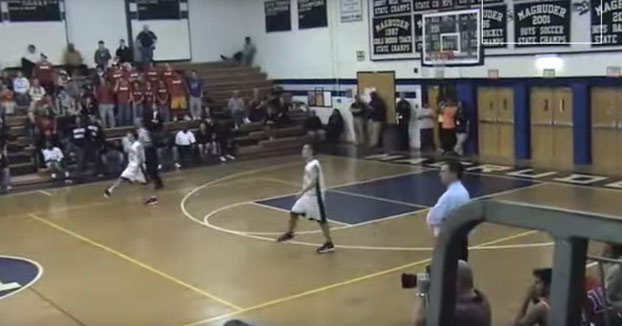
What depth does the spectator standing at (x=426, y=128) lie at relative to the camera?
24.7 m

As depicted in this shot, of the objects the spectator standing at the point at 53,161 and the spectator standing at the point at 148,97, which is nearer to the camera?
the spectator standing at the point at 53,161

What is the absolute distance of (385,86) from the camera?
2636cm

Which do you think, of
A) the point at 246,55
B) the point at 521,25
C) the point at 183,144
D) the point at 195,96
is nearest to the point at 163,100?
the point at 195,96

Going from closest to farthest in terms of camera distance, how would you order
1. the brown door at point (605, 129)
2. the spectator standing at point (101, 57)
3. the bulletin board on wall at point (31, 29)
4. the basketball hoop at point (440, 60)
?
the brown door at point (605, 129), the basketball hoop at point (440, 60), the bulletin board on wall at point (31, 29), the spectator standing at point (101, 57)

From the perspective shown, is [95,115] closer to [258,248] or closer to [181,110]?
[181,110]

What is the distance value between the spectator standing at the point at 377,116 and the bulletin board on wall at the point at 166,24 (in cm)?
834

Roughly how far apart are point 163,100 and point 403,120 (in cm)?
764

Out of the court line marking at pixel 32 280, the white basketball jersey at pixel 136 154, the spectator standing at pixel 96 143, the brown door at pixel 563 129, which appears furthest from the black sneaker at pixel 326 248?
the spectator standing at pixel 96 143

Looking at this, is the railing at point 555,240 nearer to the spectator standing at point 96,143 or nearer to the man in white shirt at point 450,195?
the man in white shirt at point 450,195

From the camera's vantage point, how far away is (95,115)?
24.7 metres

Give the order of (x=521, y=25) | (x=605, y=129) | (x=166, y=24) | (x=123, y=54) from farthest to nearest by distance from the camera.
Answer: (x=166, y=24)
(x=123, y=54)
(x=521, y=25)
(x=605, y=129)

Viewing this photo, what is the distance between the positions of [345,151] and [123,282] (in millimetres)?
14733

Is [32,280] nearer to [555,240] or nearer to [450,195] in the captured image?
[450,195]

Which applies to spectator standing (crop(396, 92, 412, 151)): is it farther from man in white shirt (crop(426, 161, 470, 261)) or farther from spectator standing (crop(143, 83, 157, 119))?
man in white shirt (crop(426, 161, 470, 261))
